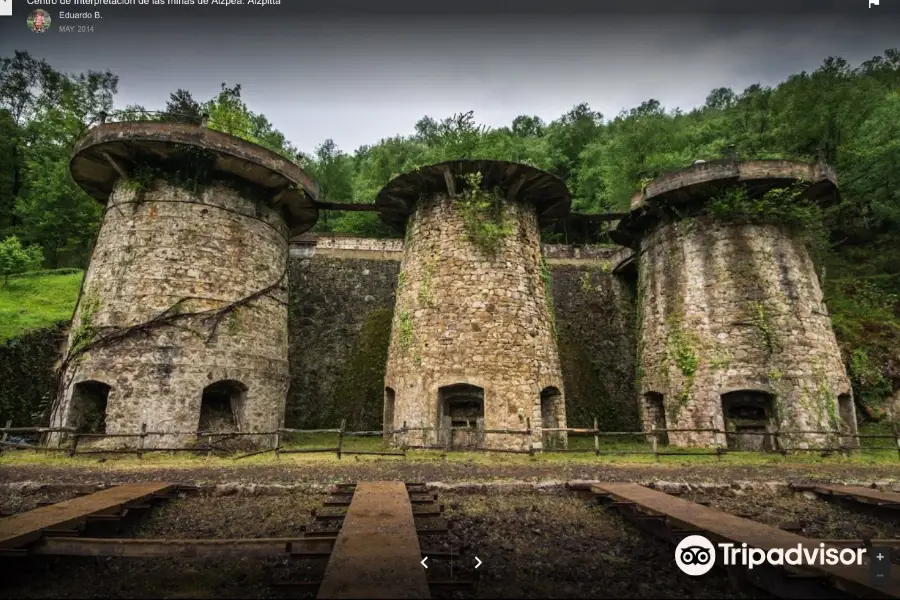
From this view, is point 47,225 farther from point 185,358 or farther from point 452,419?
point 452,419

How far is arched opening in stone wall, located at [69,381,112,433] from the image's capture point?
11.2 metres

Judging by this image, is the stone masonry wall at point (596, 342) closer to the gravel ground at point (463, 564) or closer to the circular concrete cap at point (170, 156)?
the circular concrete cap at point (170, 156)

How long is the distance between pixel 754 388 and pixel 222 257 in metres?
14.3

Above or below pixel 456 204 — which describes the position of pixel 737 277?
below

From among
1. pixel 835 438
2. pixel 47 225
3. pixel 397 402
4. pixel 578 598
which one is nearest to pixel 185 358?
pixel 397 402

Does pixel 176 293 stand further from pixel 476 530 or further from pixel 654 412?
pixel 654 412

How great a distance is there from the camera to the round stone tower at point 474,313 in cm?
1200

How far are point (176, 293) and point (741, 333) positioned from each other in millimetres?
14713

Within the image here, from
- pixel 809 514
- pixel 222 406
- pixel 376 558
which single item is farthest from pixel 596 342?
pixel 376 558

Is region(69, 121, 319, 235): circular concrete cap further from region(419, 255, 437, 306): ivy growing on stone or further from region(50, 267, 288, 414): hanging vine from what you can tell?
region(419, 255, 437, 306): ivy growing on stone

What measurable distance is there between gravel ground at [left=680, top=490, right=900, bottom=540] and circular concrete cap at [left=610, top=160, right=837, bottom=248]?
29.9ft

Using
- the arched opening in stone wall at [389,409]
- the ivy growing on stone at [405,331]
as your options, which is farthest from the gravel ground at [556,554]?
the arched opening in stone wall at [389,409]

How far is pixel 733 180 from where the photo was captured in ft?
44.6

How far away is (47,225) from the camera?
24.5m
